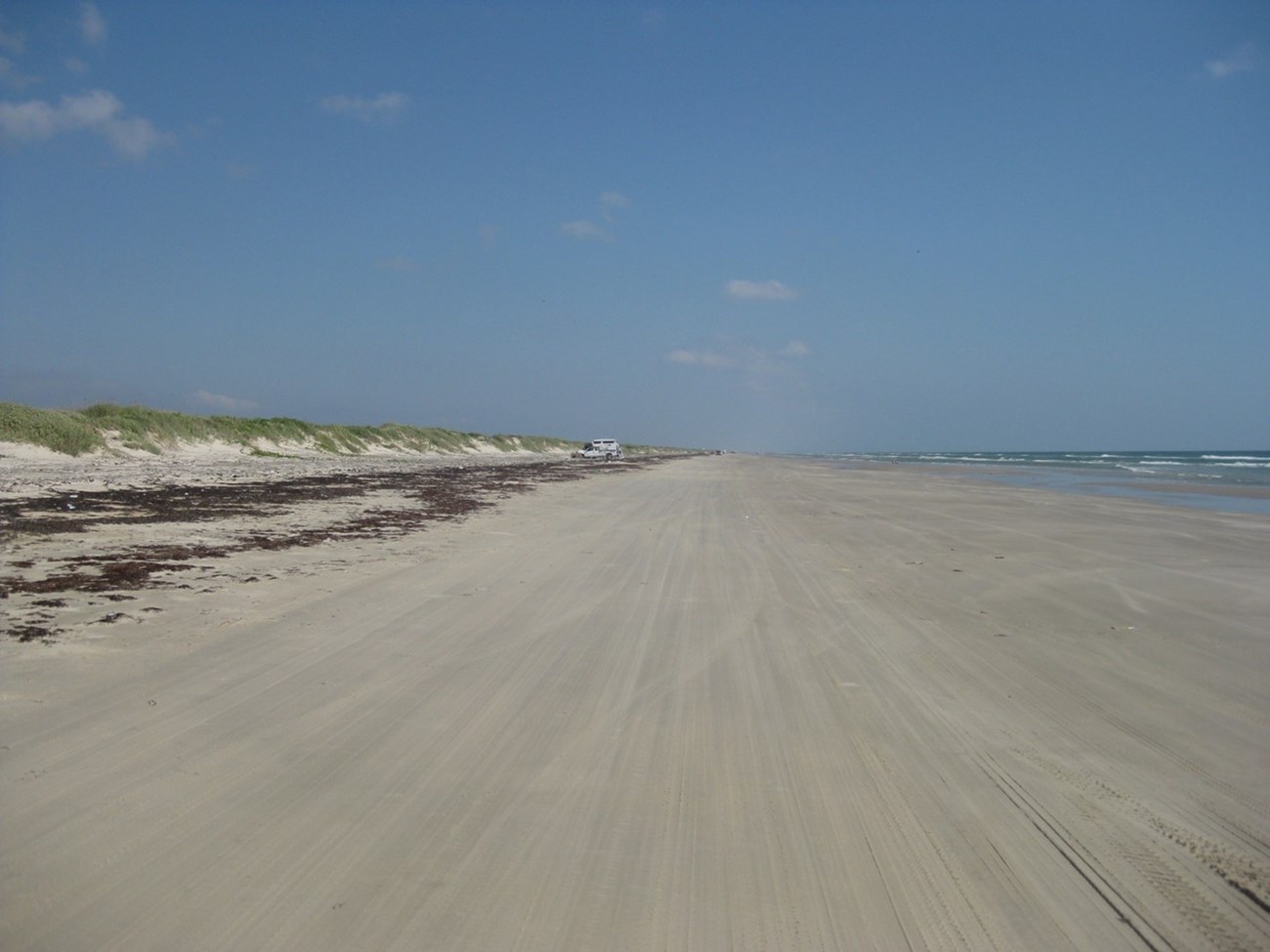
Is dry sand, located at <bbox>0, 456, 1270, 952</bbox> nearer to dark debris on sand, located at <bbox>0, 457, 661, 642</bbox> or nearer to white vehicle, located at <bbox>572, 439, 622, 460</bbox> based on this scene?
dark debris on sand, located at <bbox>0, 457, 661, 642</bbox>

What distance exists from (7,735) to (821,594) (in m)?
5.91

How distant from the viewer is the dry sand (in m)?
2.21

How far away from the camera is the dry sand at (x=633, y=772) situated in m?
2.21

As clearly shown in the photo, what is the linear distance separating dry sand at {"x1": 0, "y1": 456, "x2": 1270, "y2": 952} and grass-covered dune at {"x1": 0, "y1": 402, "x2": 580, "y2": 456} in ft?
68.1

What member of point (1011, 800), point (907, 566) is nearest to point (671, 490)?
point (907, 566)

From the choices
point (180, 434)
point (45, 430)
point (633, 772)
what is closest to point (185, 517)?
point (633, 772)

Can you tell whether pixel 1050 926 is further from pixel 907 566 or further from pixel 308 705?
pixel 907 566

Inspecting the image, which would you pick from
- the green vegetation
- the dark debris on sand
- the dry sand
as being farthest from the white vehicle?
the dry sand

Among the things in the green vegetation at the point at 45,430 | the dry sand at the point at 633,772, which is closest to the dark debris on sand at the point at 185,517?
the dry sand at the point at 633,772

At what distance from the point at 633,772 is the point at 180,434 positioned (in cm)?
3228

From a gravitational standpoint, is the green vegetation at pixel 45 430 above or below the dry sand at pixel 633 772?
above

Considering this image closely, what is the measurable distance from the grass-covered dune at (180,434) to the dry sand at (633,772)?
20.8m

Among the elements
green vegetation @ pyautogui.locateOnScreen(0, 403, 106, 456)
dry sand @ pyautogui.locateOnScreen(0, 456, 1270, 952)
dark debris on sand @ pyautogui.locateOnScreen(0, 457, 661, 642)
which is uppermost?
green vegetation @ pyautogui.locateOnScreen(0, 403, 106, 456)

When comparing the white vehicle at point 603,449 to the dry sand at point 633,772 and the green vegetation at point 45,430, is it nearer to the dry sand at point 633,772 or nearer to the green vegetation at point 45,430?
the green vegetation at point 45,430
